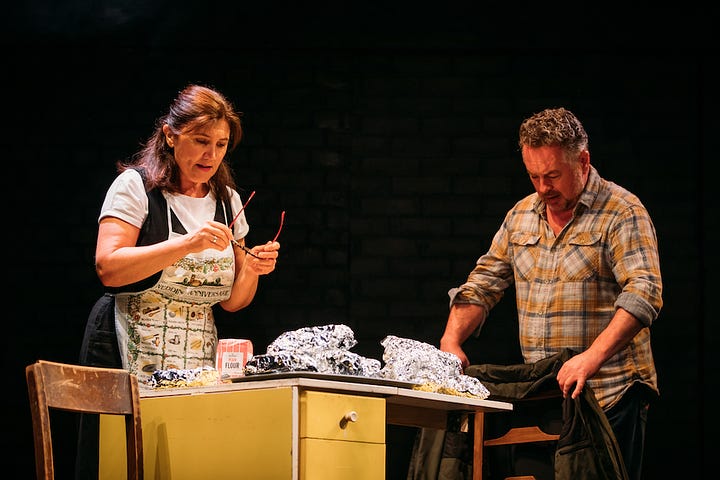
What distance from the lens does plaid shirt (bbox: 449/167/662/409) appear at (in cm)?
350

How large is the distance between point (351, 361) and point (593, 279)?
52.7 inches

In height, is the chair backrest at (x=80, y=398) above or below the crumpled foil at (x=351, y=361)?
below

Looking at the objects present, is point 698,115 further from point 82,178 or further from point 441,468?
point 82,178

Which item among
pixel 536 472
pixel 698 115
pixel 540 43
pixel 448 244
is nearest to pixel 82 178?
pixel 448 244

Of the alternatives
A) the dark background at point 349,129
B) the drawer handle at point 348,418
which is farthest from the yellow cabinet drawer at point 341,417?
the dark background at point 349,129

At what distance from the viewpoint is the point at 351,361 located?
8.48 ft

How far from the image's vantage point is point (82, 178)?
4852 mm

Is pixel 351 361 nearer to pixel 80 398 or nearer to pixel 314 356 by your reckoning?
pixel 314 356

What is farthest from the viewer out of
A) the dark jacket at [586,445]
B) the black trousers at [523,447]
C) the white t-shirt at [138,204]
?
the black trousers at [523,447]

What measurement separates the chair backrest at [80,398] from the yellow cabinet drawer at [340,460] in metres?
0.44

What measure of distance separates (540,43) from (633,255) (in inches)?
64.9

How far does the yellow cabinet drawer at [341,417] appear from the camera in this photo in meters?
2.33

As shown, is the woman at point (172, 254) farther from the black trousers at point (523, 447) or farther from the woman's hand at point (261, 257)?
the black trousers at point (523, 447)

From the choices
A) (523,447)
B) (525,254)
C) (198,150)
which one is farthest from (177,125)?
(523,447)
